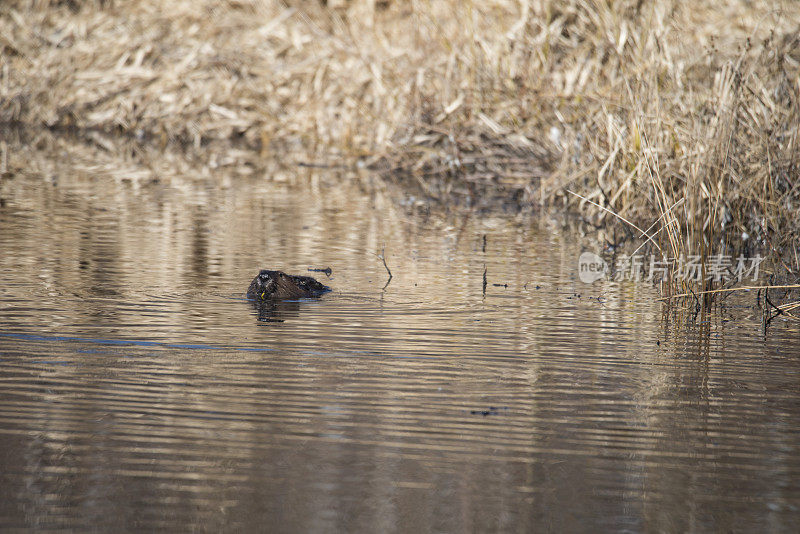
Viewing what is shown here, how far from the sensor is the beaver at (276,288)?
6570 mm

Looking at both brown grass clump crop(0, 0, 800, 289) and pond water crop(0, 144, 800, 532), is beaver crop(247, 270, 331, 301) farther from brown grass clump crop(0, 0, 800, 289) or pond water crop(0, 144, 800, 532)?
brown grass clump crop(0, 0, 800, 289)

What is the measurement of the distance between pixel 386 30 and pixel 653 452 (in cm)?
1718

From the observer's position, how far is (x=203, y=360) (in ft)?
16.6

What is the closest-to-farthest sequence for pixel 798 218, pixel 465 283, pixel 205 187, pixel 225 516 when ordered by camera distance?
1. pixel 225 516
2. pixel 465 283
3. pixel 798 218
4. pixel 205 187

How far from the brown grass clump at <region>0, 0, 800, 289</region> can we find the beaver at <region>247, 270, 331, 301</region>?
211 cm

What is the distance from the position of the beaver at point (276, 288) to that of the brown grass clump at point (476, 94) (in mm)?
2110

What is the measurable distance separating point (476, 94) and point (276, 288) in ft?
24.6

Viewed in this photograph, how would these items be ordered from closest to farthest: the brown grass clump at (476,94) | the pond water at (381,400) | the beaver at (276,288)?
the pond water at (381,400), the beaver at (276,288), the brown grass clump at (476,94)

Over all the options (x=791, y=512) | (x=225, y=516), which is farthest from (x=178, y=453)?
(x=791, y=512)

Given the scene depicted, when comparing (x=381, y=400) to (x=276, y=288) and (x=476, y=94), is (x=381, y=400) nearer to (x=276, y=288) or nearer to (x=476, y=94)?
(x=276, y=288)

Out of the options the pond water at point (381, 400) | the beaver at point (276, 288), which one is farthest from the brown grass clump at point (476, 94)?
the beaver at point (276, 288)

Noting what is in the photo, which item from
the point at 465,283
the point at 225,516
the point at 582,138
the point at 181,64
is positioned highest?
the point at 181,64

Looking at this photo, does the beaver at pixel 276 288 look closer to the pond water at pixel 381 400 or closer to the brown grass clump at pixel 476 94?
the pond water at pixel 381 400

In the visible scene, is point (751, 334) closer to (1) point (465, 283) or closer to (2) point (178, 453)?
(1) point (465, 283)
